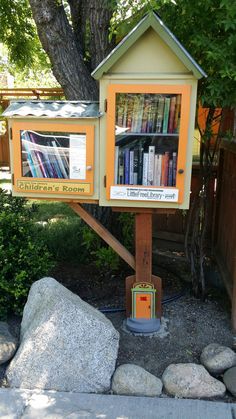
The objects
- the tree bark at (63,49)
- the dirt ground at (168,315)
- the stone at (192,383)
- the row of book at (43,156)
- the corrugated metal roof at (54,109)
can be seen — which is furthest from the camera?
the tree bark at (63,49)

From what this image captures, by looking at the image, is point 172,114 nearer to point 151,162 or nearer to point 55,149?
point 151,162

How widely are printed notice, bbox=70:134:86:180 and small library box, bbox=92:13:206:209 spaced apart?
135 millimetres

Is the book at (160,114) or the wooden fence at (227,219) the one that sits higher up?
the book at (160,114)

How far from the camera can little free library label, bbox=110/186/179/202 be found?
9.78 ft

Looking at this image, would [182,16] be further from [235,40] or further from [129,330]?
[129,330]

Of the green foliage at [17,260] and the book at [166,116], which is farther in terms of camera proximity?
the green foliage at [17,260]

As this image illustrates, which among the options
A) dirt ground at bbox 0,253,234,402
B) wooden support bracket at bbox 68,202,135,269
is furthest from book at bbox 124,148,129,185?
dirt ground at bbox 0,253,234,402

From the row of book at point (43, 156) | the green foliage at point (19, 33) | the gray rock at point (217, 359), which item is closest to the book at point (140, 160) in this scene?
the row of book at point (43, 156)

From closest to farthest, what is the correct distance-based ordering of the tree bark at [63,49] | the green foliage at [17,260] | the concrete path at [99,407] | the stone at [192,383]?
the concrete path at [99,407]
the stone at [192,383]
the green foliage at [17,260]
the tree bark at [63,49]

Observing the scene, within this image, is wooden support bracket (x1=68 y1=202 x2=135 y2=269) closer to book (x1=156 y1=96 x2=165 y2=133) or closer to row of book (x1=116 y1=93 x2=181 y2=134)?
row of book (x1=116 y1=93 x2=181 y2=134)

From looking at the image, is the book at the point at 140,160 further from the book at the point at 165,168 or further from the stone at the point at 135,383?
the stone at the point at 135,383

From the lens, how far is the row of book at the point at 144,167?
2.99m

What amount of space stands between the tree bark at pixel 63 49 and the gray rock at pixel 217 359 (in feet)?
8.81

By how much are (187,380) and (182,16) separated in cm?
267
